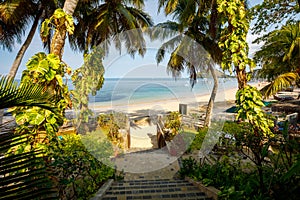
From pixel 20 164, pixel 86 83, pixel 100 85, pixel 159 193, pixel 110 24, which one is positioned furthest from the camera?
pixel 110 24

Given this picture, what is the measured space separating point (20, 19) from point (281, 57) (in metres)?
8.81

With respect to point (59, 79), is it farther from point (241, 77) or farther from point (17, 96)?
point (241, 77)

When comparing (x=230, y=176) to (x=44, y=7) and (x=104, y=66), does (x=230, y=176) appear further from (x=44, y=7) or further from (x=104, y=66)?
(x=44, y=7)

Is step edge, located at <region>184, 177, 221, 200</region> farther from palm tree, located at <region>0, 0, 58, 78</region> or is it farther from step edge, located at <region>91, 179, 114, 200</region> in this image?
palm tree, located at <region>0, 0, 58, 78</region>

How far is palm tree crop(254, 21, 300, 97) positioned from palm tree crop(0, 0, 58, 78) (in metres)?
6.63

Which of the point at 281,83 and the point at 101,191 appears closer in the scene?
the point at 101,191

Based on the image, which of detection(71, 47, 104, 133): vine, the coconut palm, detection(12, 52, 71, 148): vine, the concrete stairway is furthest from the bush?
the coconut palm

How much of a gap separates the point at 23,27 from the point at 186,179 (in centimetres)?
715

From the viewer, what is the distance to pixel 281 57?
6.46 metres

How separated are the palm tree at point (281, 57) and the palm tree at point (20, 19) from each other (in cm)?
663

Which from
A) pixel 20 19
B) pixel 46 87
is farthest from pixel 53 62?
pixel 20 19

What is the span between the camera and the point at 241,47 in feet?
12.6

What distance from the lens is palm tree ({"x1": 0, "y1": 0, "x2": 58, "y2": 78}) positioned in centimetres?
510

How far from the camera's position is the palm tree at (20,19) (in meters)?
5.10
